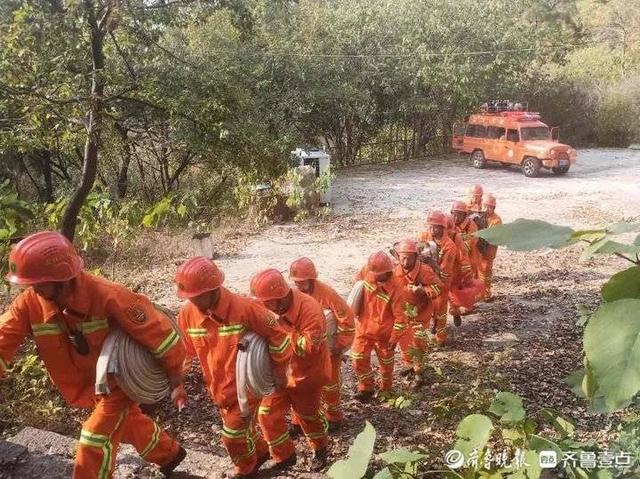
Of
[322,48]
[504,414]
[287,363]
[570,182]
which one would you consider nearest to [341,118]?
[322,48]

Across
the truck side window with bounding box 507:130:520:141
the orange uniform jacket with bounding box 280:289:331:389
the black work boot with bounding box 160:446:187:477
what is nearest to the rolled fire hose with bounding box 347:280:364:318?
the orange uniform jacket with bounding box 280:289:331:389

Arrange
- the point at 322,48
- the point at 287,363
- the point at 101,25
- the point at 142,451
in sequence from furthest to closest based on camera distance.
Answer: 1. the point at 322,48
2. the point at 101,25
3. the point at 287,363
4. the point at 142,451

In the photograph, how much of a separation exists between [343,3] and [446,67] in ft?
14.5

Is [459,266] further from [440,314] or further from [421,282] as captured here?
[421,282]

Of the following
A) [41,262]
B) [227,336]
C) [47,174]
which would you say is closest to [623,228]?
[41,262]

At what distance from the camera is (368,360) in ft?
17.4

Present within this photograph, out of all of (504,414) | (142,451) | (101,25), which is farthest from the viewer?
(101,25)

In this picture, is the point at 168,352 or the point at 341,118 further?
the point at 341,118

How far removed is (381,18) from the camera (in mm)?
19641

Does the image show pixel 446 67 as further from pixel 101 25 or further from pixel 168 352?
pixel 168 352

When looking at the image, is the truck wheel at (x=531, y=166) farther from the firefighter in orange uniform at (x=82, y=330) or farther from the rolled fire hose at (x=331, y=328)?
the firefighter in orange uniform at (x=82, y=330)

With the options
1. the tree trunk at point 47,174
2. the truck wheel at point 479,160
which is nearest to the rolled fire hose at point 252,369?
the tree trunk at point 47,174

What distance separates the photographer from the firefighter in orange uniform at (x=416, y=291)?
5605mm

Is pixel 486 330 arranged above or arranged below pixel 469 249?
below
